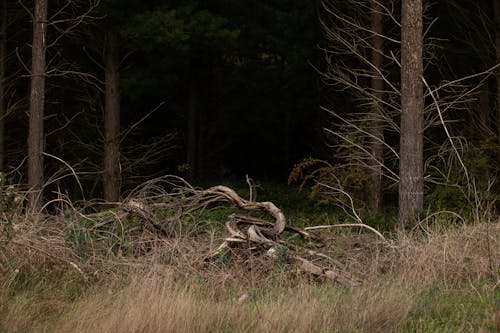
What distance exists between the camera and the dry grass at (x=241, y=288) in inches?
269

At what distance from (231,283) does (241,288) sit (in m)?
0.25

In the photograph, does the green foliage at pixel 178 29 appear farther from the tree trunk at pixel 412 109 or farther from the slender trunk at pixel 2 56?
the tree trunk at pixel 412 109

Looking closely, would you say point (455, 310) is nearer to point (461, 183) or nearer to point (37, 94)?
point (461, 183)

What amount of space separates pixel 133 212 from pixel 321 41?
1258 cm

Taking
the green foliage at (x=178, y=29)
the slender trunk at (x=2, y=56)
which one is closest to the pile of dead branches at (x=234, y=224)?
the green foliage at (x=178, y=29)

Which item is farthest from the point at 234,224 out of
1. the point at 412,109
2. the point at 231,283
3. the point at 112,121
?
the point at 112,121

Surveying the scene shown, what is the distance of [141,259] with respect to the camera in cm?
916

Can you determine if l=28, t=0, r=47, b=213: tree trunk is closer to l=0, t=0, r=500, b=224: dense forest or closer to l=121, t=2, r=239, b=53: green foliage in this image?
l=0, t=0, r=500, b=224: dense forest

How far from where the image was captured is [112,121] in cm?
1875

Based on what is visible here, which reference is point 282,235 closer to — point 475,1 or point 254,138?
point 475,1

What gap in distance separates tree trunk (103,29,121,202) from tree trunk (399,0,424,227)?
837cm

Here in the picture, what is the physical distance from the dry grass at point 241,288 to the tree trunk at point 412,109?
194cm

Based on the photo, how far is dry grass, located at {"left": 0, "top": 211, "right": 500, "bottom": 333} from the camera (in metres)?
6.82

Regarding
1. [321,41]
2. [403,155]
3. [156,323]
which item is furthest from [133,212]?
[321,41]
